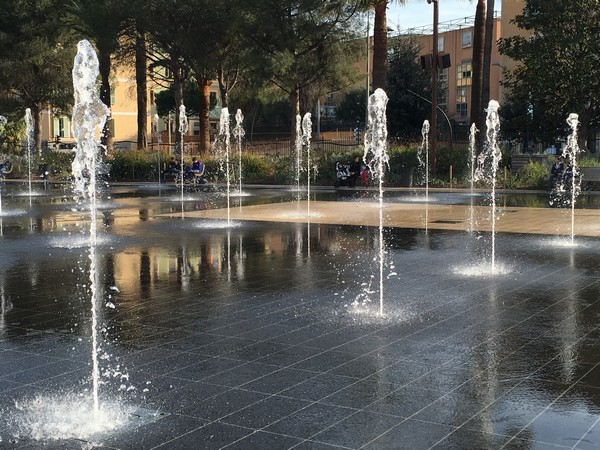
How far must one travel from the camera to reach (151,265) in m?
10.4

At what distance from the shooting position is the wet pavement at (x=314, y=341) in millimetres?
4473

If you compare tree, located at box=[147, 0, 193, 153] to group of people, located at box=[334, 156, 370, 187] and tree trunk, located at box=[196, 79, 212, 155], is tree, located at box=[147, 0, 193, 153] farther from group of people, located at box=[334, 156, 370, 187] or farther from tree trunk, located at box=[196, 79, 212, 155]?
group of people, located at box=[334, 156, 370, 187]

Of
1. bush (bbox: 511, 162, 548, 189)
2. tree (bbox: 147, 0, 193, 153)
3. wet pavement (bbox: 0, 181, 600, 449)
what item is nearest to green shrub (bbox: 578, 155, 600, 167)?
bush (bbox: 511, 162, 548, 189)

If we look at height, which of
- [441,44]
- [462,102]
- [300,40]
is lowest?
[462,102]

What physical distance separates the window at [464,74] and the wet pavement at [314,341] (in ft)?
168

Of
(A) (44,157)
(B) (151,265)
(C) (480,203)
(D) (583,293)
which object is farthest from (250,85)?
(D) (583,293)

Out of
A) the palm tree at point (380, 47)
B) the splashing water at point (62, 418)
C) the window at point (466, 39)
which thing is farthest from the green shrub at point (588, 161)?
the window at point (466, 39)

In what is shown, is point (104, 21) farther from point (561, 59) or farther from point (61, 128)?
point (61, 128)

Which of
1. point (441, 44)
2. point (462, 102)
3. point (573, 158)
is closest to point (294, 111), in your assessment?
point (573, 158)

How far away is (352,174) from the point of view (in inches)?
1144

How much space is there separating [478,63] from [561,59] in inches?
121

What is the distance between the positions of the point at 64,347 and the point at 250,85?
31027 mm

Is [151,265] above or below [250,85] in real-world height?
below

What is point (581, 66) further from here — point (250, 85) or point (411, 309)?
point (411, 309)
